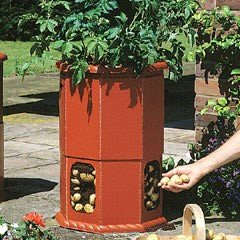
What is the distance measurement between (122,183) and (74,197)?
37 centimetres

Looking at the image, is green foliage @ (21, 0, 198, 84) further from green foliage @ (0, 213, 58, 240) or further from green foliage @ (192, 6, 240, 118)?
green foliage @ (0, 213, 58, 240)

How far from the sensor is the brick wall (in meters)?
7.40

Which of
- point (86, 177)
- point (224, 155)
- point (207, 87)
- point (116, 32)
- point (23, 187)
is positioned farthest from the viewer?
point (23, 187)

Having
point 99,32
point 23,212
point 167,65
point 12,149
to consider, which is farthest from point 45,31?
point 12,149

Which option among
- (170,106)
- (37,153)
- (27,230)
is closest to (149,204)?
(27,230)

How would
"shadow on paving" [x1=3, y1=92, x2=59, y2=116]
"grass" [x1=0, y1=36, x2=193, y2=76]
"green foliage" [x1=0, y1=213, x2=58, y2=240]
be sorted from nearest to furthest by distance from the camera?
"green foliage" [x1=0, y1=213, x2=58, y2=240] < "shadow on paving" [x1=3, y1=92, x2=59, y2=116] < "grass" [x1=0, y1=36, x2=193, y2=76]

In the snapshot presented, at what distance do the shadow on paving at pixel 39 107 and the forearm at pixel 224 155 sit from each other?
27.5ft

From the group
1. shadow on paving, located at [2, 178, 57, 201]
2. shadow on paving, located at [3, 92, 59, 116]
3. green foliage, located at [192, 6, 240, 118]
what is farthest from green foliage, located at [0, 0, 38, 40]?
green foliage, located at [192, 6, 240, 118]

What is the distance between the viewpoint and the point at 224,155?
3.54 m

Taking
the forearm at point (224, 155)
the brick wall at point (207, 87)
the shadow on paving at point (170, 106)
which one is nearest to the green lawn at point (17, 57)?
the shadow on paving at point (170, 106)

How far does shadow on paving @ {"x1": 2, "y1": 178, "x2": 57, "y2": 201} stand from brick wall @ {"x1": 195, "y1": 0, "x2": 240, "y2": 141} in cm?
133

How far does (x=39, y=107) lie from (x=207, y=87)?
539 cm

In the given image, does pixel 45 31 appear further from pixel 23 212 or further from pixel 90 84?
pixel 23 212

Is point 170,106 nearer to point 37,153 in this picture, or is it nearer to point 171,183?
point 37,153
